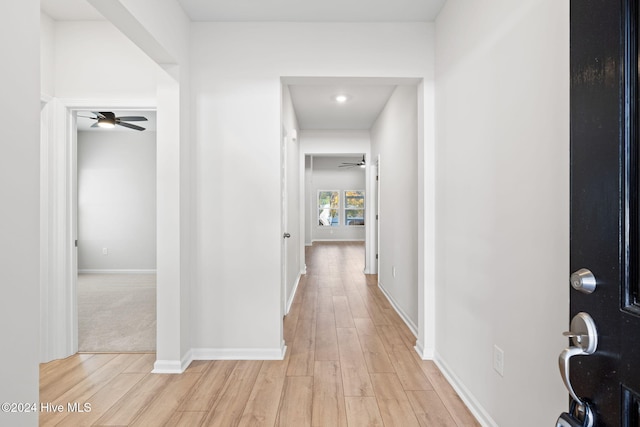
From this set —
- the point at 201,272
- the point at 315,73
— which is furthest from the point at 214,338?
the point at 315,73

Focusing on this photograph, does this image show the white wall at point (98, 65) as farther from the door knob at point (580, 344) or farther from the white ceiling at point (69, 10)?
the door knob at point (580, 344)

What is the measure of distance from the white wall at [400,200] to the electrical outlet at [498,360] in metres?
1.50

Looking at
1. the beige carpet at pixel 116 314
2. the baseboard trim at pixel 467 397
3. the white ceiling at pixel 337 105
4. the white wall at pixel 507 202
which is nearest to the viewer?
the white wall at pixel 507 202

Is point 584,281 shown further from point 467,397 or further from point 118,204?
point 118,204

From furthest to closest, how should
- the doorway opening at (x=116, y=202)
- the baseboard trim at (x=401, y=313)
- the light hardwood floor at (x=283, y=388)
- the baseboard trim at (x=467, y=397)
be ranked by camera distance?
the doorway opening at (x=116, y=202), the baseboard trim at (x=401, y=313), the light hardwood floor at (x=283, y=388), the baseboard trim at (x=467, y=397)

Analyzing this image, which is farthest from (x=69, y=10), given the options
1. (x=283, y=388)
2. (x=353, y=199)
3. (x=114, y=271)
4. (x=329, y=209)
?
(x=353, y=199)

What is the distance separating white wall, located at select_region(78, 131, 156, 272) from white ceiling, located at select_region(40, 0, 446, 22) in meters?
4.01

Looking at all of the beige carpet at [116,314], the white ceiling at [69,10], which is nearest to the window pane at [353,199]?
the beige carpet at [116,314]

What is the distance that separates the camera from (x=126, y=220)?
21.3 feet

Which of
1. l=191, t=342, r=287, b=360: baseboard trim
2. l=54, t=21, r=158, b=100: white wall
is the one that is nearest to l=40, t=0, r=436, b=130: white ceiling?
l=54, t=21, r=158, b=100: white wall

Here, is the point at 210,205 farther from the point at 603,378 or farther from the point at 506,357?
the point at 603,378

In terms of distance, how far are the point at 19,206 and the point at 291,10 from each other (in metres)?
2.23

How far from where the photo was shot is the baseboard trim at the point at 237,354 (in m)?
2.77

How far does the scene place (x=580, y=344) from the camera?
2.39 ft
